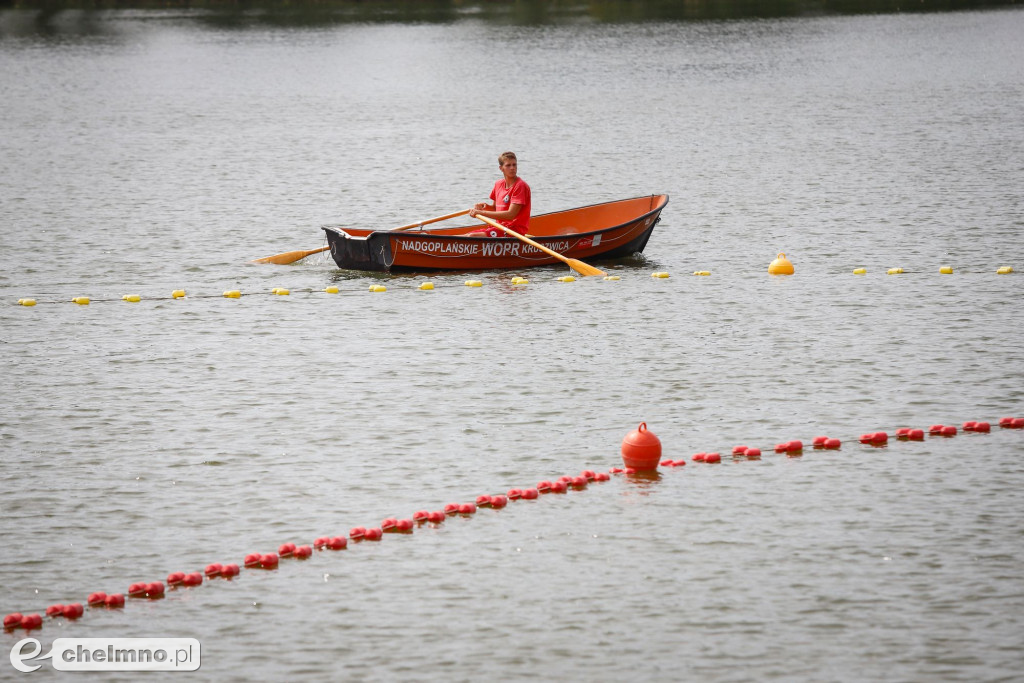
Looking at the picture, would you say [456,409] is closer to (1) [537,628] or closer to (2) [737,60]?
(1) [537,628]

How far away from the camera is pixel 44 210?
29.7m

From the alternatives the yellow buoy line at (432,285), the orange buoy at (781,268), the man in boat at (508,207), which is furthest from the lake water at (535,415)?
the man in boat at (508,207)

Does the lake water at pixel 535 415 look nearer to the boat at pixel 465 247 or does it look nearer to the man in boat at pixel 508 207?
the boat at pixel 465 247

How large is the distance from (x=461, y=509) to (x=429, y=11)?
83.8 m

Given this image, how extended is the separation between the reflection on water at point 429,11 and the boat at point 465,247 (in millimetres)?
62764

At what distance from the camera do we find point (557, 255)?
845 inches

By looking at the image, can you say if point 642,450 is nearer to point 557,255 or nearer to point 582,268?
point 557,255

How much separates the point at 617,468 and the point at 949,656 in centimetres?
435

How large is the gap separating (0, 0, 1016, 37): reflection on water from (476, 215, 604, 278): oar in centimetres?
6371

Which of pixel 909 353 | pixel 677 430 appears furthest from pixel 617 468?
pixel 909 353

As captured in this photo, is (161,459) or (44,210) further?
(44,210)

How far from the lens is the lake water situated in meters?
9.81

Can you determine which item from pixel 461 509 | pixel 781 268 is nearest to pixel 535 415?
pixel 461 509

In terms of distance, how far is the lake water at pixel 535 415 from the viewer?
981cm
